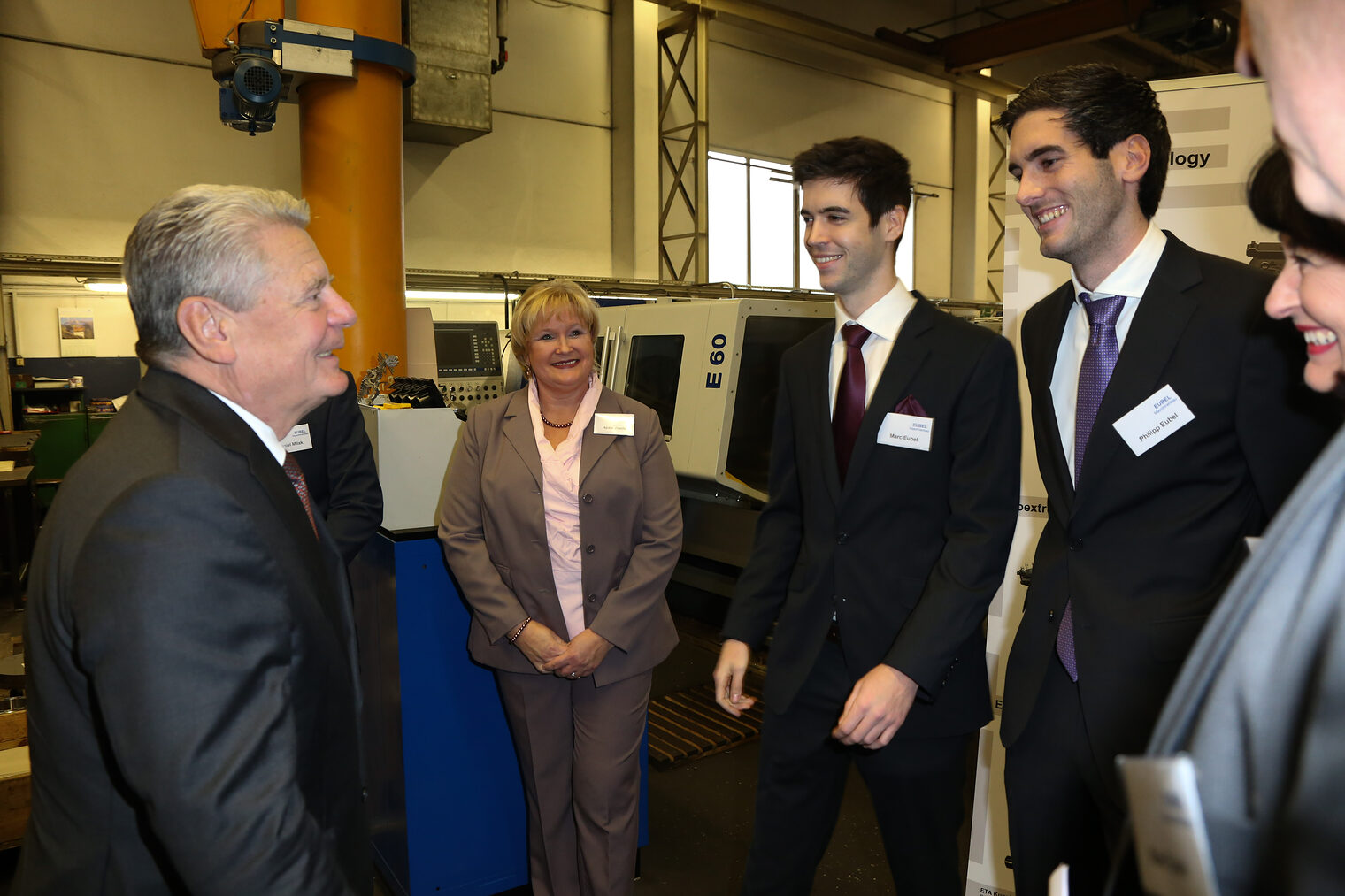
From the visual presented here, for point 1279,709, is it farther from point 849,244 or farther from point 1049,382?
point 849,244

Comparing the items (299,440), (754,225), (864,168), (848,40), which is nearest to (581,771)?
(299,440)

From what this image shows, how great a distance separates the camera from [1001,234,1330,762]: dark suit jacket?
129 centimetres

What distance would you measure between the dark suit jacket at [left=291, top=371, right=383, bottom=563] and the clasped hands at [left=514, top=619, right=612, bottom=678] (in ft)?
1.78

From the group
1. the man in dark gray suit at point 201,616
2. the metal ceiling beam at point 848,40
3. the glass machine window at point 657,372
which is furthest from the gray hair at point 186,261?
the metal ceiling beam at point 848,40

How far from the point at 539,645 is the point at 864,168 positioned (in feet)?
4.32

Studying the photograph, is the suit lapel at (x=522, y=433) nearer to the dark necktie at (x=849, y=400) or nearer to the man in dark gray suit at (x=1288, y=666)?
the dark necktie at (x=849, y=400)

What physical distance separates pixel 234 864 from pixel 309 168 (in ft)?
12.7

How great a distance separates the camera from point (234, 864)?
93 cm

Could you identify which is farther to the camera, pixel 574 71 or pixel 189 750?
pixel 574 71

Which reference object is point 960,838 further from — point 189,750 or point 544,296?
point 189,750

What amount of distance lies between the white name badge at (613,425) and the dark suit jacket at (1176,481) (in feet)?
3.78

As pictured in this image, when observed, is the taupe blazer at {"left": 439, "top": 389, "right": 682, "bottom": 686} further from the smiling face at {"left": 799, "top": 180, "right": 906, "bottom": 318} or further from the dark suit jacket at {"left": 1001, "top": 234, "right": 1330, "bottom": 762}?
the dark suit jacket at {"left": 1001, "top": 234, "right": 1330, "bottom": 762}

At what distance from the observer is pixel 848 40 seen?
32.3ft

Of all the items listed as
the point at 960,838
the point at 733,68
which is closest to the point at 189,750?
the point at 960,838
